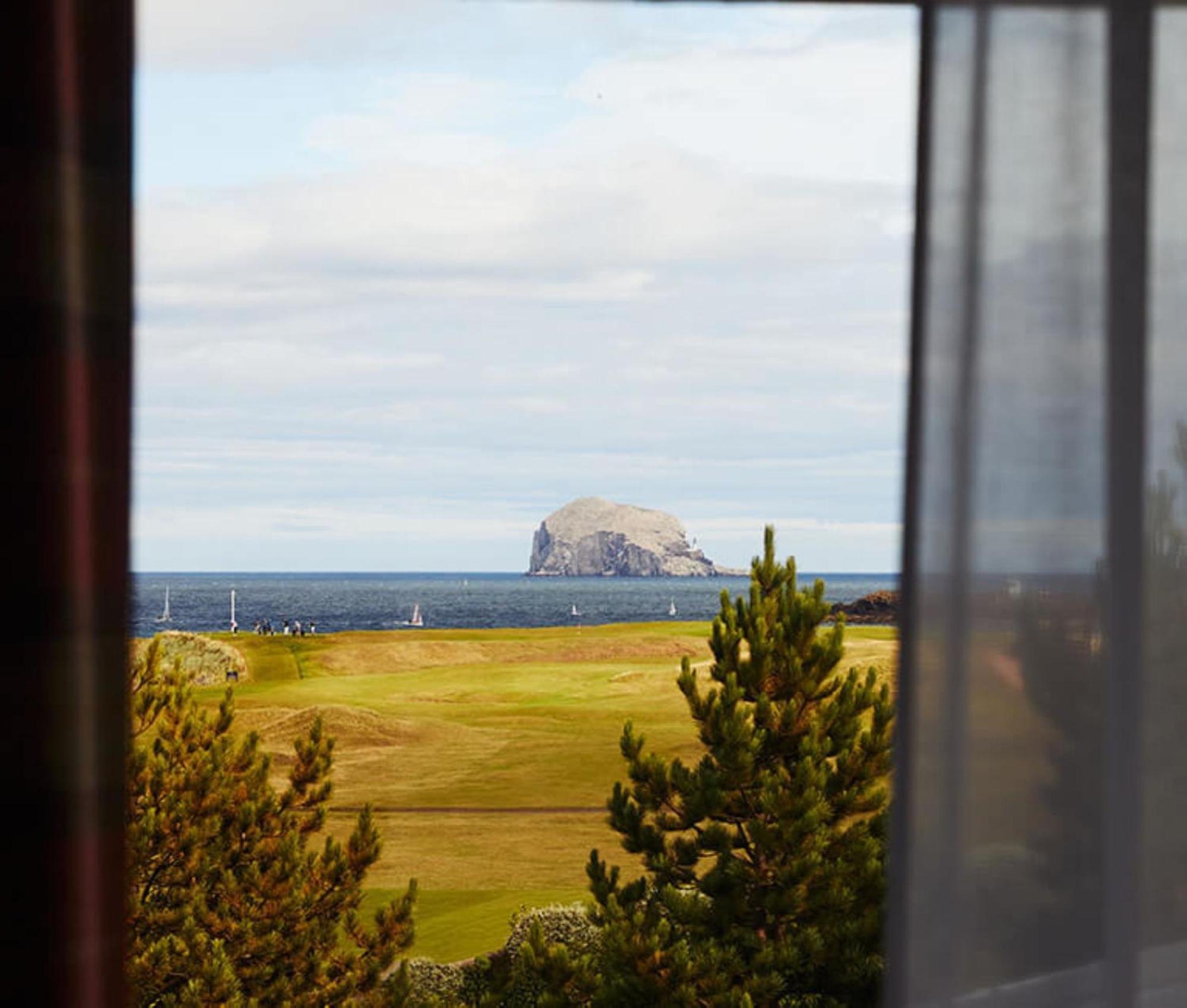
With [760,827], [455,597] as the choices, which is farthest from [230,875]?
[455,597]

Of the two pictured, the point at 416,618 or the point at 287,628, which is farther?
the point at 416,618

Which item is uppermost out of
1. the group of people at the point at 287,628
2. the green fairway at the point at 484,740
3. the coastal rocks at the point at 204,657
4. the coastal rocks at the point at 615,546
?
the coastal rocks at the point at 615,546

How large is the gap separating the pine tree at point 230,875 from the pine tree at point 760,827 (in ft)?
2.40

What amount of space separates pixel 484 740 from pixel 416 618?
0.57 meters

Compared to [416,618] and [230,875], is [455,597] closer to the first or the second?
[416,618]

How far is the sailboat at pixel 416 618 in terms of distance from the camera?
4.85m

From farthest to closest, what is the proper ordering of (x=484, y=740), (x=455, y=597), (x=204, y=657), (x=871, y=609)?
(x=455, y=597) < (x=484, y=740) < (x=204, y=657) < (x=871, y=609)

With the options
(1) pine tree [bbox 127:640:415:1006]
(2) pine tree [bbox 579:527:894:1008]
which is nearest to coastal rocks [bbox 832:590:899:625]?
A: (2) pine tree [bbox 579:527:894:1008]

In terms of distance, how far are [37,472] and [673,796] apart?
170 cm

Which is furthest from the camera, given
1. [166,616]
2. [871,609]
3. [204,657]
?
[204,657]

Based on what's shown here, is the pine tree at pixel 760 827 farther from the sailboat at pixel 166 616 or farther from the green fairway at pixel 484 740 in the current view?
the green fairway at pixel 484 740

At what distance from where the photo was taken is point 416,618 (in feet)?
15.9

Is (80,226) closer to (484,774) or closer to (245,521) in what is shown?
(484,774)

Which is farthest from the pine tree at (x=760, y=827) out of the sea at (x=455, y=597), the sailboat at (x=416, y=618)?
the sailboat at (x=416, y=618)
